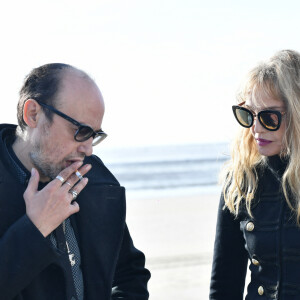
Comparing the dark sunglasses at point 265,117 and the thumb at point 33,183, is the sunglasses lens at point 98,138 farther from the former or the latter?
the dark sunglasses at point 265,117

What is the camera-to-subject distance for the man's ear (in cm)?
248

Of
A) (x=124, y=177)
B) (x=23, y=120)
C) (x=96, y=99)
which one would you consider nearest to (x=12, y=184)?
(x=23, y=120)

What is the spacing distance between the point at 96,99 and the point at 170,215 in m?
7.55

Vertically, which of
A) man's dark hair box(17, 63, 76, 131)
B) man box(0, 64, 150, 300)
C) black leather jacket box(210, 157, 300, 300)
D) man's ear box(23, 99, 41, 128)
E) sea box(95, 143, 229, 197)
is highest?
man's dark hair box(17, 63, 76, 131)

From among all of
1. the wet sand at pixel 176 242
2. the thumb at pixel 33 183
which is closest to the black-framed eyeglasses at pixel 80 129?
the thumb at pixel 33 183

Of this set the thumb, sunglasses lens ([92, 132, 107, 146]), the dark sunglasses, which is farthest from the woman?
the thumb

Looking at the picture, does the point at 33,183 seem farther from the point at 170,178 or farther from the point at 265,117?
the point at 170,178

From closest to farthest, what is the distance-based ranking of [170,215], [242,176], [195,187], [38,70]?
[38,70] → [242,176] → [170,215] → [195,187]

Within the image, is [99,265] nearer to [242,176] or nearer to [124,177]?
[242,176]

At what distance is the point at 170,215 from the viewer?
993cm

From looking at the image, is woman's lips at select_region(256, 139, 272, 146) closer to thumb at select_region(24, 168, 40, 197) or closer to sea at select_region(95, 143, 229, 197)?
thumb at select_region(24, 168, 40, 197)

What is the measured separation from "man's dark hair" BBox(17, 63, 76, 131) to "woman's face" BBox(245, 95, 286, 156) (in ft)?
2.99

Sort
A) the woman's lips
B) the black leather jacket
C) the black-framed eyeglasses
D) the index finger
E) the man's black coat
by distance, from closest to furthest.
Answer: the man's black coat → the index finger → the black-framed eyeglasses → the black leather jacket → the woman's lips

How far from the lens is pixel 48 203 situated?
228 cm
